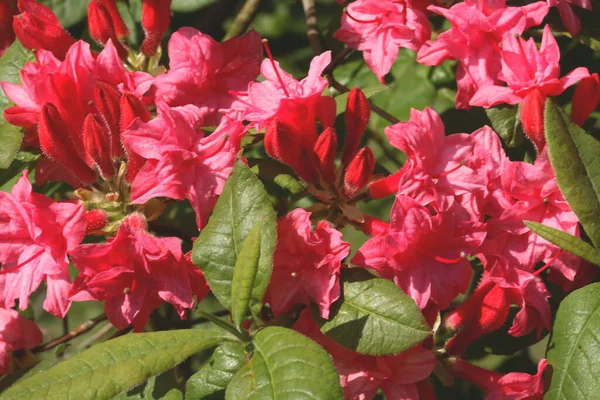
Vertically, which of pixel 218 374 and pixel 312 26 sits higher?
pixel 312 26

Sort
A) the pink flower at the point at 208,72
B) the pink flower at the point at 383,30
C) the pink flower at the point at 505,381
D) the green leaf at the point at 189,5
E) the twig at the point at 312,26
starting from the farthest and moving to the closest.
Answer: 1. the green leaf at the point at 189,5
2. the twig at the point at 312,26
3. the pink flower at the point at 383,30
4. the pink flower at the point at 208,72
5. the pink flower at the point at 505,381

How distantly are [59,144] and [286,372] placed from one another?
1.79 ft

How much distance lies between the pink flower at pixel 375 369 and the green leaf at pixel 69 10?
2.98 feet

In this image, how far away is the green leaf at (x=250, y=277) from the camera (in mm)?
1066

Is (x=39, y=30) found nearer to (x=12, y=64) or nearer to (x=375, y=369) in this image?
(x=12, y=64)

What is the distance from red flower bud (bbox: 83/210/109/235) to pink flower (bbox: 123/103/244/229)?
9cm

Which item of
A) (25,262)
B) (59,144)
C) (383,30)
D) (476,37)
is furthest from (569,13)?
(25,262)

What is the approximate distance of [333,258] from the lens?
119 cm

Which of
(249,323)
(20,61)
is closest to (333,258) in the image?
(249,323)

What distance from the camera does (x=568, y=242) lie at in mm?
1157

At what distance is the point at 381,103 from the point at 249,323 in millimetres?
655

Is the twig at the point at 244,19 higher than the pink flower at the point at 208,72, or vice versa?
the pink flower at the point at 208,72

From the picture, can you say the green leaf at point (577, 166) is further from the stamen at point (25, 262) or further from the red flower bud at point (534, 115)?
the stamen at point (25, 262)

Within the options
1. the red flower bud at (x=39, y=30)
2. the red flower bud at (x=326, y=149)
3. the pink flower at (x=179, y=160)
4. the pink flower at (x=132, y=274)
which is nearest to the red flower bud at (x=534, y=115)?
the red flower bud at (x=326, y=149)
